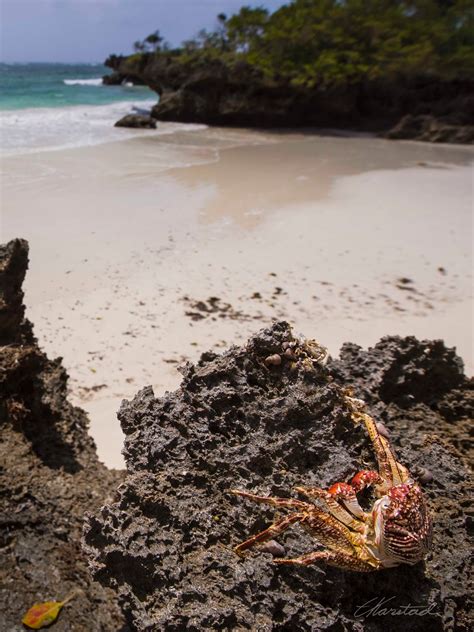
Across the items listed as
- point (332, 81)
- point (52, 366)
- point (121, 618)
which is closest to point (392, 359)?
point (121, 618)

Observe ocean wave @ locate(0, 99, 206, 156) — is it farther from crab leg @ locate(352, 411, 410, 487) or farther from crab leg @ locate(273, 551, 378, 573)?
crab leg @ locate(273, 551, 378, 573)

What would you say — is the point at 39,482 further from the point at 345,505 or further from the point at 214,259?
the point at 214,259

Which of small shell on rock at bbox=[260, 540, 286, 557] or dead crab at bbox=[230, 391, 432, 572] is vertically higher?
dead crab at bbox=[230, 391, 432, 572]

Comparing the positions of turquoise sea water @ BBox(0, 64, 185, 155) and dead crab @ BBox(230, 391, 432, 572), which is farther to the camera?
turquoise sea water @ BBox(0, 64, 185, 155)

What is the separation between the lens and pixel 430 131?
19375 millimetres

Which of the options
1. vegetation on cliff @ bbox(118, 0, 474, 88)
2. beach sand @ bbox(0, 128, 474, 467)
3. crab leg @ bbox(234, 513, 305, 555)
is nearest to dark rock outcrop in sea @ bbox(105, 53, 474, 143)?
vegetation on cliff @ bbox(118, 0, 474, 88)

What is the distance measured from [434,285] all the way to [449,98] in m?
18.7

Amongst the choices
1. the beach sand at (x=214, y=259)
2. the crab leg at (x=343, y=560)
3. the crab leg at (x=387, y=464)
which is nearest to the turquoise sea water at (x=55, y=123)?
the beach sand at (x=214, y=259)

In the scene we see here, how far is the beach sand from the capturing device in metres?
5.03

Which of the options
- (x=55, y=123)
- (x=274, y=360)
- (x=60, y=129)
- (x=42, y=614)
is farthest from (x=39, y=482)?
(x=55, y=123)

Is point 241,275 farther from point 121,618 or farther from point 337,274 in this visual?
point 121,618

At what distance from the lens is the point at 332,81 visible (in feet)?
72.7

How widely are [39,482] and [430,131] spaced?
20.2 m

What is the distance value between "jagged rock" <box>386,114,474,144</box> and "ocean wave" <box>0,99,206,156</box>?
7.87m
